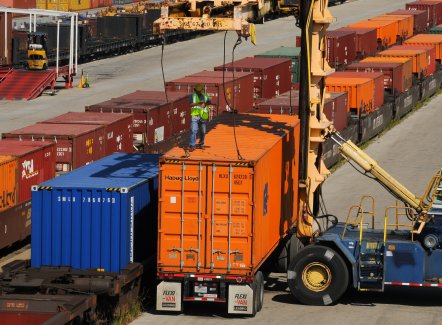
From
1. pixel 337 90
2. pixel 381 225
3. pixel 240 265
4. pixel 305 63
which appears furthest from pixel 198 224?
pixel 337 90

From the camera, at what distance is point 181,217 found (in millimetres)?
26562

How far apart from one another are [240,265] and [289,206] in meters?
5.37

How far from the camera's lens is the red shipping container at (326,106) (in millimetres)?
43875

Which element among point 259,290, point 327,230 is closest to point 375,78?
point 327,230

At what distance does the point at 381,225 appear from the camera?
3741cm

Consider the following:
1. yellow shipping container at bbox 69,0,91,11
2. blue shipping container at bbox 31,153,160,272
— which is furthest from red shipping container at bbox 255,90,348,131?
yellow shipping container at bbox 69,0,91,11

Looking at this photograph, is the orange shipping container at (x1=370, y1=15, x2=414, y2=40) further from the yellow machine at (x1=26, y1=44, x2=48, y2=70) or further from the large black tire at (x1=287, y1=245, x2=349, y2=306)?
the large black tire at (x1=287, y1=245, x2=349, y2=306)

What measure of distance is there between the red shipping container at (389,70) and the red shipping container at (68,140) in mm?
23192

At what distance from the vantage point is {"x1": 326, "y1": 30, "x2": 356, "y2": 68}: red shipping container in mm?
72438

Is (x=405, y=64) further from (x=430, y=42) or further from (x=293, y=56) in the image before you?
(x=430, y=42)

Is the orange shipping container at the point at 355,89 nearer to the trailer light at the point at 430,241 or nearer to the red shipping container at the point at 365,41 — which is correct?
the red shipping container at the point at 365,41

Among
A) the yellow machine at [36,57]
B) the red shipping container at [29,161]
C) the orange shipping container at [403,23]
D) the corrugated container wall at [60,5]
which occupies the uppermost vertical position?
the corrugated container wall at [60,5]

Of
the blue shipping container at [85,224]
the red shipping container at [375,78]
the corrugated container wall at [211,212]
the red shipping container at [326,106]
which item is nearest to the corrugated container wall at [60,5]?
the red shipping container at [375,78]

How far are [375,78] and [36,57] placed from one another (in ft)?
82.1
